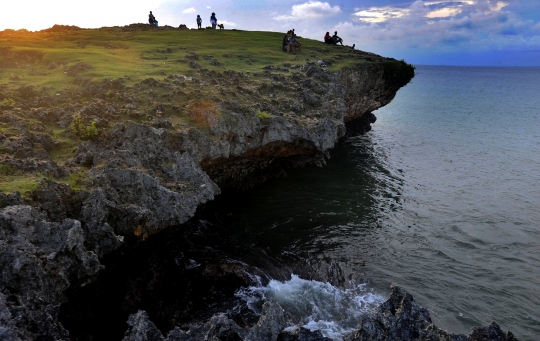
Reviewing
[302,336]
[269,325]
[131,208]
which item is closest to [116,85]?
[131,208]

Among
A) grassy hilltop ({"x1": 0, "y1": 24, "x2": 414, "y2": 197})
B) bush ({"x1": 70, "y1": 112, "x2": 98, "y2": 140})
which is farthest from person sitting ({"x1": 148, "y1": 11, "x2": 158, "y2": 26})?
bush ({"x1": 70, "y1": 112, "x2": 98, "y2": 140})

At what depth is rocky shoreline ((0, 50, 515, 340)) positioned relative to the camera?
10422mm

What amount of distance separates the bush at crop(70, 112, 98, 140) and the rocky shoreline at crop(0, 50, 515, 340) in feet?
1.58

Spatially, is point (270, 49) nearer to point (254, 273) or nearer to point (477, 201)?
point (477, 201)

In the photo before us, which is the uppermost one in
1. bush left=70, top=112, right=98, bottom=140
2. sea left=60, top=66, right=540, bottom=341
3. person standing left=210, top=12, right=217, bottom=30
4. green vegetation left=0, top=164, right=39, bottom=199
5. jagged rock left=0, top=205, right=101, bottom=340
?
person standing left=210, top=12, right=217, bottom=30

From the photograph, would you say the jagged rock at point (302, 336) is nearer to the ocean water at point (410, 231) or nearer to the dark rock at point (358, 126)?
the ocean water at point (410, 231)

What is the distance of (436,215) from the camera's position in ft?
89.6

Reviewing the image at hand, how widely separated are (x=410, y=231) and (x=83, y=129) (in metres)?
20.6

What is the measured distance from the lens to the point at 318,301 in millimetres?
17266

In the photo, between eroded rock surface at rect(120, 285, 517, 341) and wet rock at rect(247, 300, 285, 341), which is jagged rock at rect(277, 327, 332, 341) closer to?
eroded rock surface at rect(120, 285, 517, 341)

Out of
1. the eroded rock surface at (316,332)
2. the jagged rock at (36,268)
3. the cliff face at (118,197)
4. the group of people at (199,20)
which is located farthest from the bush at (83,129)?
the group of people at (199,20)

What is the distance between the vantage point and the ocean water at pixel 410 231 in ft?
58.0

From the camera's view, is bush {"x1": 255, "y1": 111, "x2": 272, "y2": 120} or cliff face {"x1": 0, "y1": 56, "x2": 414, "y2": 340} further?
bush {"x1": 255, "y1": 111, "x2": 272, "y2": 120}

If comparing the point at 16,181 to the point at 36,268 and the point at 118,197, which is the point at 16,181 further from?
the point at 36,268
